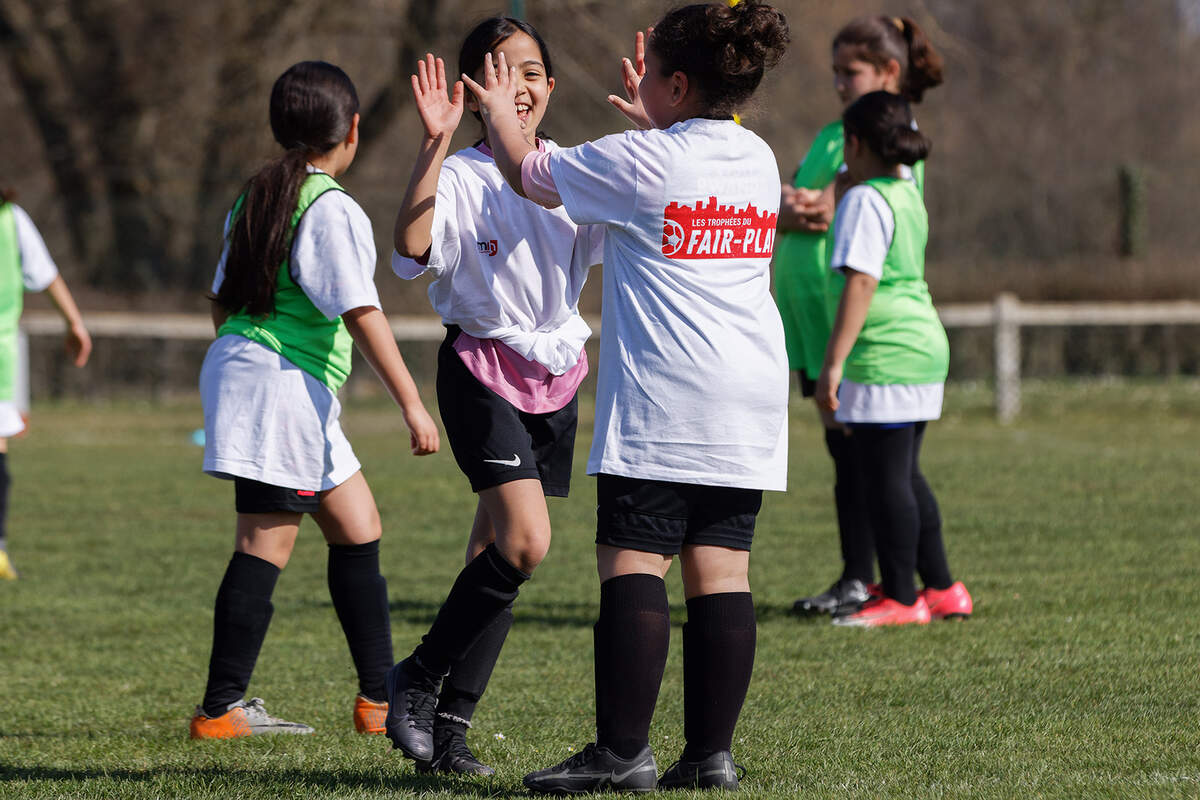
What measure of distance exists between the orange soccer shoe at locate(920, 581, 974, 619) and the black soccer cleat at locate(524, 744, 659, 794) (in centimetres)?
284

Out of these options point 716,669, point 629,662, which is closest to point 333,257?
point 629,662

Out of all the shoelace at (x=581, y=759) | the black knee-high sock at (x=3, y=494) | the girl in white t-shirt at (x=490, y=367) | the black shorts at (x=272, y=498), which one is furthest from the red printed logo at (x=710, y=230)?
the black knee-high sock at (x=3, y=494)

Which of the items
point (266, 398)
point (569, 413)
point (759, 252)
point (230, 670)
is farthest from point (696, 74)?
point (230, 670)

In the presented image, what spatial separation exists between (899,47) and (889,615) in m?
2.34

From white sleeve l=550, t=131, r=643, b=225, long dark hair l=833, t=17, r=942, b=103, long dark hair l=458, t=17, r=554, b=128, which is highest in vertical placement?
long dark hair l=833, t=17, r=942, b=103

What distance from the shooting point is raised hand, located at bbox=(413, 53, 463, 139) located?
3684 millimetres

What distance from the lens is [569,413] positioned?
4062mm

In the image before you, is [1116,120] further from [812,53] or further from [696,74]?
[696,74]

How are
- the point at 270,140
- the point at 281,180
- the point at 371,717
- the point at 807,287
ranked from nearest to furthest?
the point at 281,180
the point at 371,717
the point at 807,287
the point at 270,140

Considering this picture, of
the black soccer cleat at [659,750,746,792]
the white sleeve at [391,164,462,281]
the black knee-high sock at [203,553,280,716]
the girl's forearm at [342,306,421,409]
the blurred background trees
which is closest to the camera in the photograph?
the black soccer cleat at [659,750,746,792]

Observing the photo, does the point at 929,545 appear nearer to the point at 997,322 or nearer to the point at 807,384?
the point at 807,384

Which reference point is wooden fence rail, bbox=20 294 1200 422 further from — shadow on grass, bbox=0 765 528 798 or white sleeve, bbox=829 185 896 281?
shadow on grass, bbox=0 765 528 798

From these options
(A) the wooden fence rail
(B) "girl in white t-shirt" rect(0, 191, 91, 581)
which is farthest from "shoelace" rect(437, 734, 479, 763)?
(A) the wooden fence rail

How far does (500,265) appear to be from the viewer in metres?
3.89
